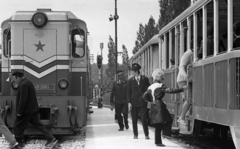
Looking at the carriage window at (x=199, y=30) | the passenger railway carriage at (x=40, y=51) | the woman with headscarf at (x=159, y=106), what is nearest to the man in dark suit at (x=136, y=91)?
the passenger railway carriage at (x=40, y=51)

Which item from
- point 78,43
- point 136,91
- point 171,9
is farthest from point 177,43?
point 171,9

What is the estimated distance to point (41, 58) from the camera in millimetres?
13039

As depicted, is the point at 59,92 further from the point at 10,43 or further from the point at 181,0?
the point at 181,0

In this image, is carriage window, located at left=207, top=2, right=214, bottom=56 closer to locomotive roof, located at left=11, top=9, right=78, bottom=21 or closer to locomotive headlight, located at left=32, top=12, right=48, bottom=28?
locomotive roof, located at left=11, top=9, right=78, bottom=21

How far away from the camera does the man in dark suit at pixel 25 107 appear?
1080cm

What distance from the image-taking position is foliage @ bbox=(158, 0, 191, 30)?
38844 millimetres

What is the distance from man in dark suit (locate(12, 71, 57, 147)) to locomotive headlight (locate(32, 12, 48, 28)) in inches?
92.6

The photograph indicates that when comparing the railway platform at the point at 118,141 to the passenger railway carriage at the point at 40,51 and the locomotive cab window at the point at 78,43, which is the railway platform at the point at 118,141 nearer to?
Result: the passenger railway carriage at the point at 40,51

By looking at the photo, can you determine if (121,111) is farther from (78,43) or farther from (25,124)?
(25,124)

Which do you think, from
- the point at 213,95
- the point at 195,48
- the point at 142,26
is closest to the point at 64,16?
the point at 195,48

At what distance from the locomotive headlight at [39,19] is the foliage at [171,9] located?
87.1ft

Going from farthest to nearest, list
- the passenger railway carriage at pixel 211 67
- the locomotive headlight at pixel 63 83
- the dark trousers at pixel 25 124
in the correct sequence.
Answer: the locomotive headlight at pixel 63 83 < the dark trousers at pixel 25 124 < the passenger railway carriage at pixel 211 67

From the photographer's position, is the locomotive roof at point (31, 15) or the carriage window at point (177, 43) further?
the locomotive roof at point (31, 15)

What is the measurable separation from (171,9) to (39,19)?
2781 centimetres
